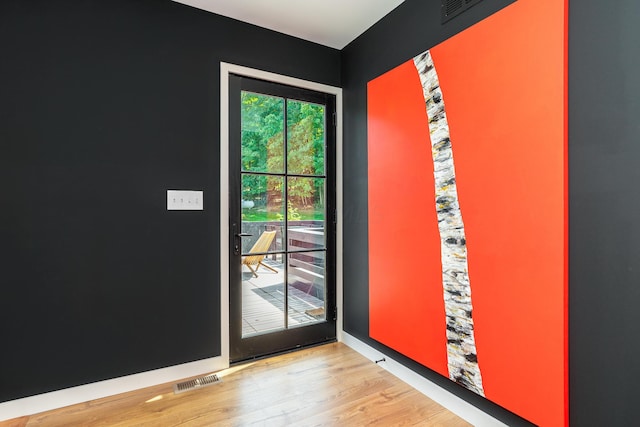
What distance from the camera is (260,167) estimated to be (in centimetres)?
260

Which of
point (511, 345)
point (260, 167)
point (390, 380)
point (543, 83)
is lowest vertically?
point (390, 380)

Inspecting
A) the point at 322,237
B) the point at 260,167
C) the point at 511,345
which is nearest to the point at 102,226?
the point at 260,167

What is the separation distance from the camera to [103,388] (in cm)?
206

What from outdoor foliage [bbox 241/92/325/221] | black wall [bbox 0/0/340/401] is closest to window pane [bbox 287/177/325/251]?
outdoor foliage [bbox 241/92/325/221]

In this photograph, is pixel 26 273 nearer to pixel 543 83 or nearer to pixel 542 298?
pixel 542 298

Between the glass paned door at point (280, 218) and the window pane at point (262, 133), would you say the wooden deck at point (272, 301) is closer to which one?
the glass paned door at point (280, 218)

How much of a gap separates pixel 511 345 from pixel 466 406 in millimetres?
508

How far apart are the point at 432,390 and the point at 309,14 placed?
265 cm

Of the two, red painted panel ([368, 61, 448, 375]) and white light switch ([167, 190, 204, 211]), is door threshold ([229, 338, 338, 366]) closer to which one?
red painted panel ([368, 61, 448, 375])

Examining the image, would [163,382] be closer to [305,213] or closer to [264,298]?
[264,298]

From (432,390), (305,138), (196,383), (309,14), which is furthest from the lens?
(305,138)

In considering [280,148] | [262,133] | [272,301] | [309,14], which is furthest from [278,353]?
[309,14]

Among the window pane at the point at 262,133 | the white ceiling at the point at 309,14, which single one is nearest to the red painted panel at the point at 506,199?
the white ceiling at the point at 309,14

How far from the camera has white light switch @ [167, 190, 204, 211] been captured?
7.41ft
